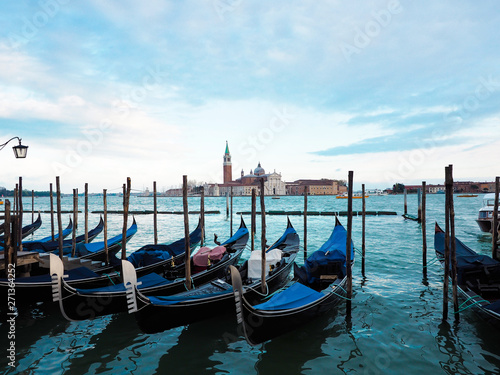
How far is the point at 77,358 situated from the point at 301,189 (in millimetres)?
93435

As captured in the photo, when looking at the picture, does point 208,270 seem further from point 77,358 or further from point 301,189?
point 301,189

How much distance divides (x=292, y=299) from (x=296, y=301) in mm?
56

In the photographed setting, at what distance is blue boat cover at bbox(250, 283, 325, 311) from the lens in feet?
13.4

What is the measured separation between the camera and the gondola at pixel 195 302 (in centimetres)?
407

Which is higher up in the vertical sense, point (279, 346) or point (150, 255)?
point (150, 255)

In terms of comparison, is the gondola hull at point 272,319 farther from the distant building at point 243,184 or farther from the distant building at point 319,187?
the distant building at point 319,187

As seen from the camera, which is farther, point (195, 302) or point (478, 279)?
point (478, 279)

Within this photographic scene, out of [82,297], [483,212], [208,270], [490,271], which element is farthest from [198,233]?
[483,212]

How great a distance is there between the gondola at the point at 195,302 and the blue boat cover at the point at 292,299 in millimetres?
735

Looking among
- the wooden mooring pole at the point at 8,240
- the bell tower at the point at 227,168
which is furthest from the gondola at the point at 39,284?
the bell tower at the point at 227,168

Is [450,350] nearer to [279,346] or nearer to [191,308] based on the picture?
[279,346]

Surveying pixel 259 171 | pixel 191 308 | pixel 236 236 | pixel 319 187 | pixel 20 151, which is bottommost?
pixel 191 308

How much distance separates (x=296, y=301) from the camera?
4301 mm

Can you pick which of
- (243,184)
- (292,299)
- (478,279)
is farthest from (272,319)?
(243,184)
